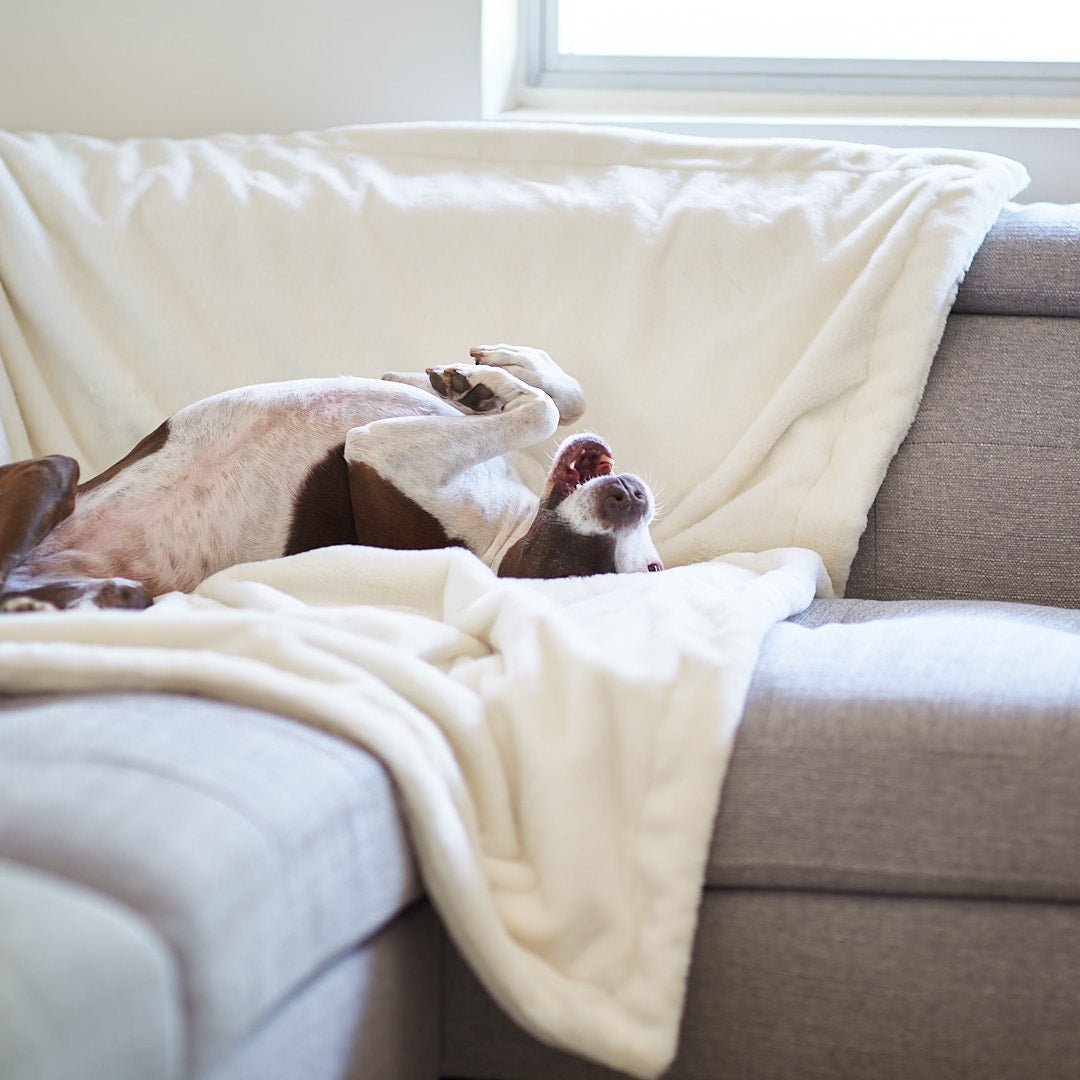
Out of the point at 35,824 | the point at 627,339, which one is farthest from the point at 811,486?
the point at 35,824

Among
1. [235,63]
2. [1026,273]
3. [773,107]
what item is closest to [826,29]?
[773,107]

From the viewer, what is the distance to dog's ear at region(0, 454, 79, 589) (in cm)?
185

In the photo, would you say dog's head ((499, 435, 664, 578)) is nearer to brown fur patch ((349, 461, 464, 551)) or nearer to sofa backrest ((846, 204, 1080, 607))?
brown fur patch ((349, 461, 464, 551))

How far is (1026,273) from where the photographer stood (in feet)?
7.04

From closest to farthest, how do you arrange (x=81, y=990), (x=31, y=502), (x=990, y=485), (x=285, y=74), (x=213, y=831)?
1. (x=81, y=990)
2. (x=213, y=831)
3. (x=31, y=502)
4. (x=990, y=485)
5. (x=285, y=74)

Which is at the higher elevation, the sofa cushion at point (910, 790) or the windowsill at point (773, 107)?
the windowsill at point (773, 107)

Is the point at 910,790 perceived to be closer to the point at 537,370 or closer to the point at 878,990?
the point at 878,990

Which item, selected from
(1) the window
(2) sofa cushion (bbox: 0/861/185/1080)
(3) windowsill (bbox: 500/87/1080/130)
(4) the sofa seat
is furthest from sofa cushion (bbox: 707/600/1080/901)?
(1) the window

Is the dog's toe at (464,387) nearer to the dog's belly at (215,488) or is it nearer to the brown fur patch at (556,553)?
the dog's belly at (215,488)

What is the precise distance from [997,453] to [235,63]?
176 centimetres

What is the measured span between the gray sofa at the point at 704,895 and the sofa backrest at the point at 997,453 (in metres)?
0.43

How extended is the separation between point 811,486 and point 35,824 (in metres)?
1.42

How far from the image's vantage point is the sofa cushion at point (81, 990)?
31.3 inches

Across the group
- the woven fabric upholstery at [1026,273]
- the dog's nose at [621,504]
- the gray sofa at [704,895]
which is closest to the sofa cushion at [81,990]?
the gray sofa at [704,895]
